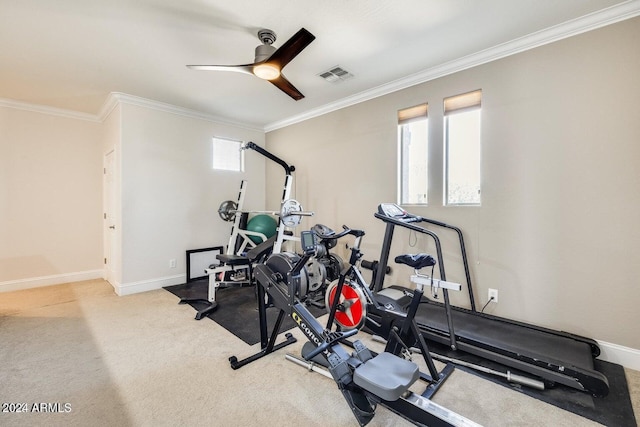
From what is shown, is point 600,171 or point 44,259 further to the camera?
point 44,259

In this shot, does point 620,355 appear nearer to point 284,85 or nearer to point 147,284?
point 284,85

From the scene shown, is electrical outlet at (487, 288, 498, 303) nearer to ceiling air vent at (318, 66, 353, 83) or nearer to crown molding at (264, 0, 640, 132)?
crown molding at (264, 0, 640, 132)

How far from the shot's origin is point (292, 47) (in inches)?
79.5

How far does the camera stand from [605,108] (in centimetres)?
223

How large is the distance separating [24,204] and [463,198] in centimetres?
613

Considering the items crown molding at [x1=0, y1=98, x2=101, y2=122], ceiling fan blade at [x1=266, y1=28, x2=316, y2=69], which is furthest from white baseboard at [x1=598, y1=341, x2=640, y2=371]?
crown molding at [x1=0, y1=98, x2=101, y2=122]

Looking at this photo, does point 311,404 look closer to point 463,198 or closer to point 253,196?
point 463,198

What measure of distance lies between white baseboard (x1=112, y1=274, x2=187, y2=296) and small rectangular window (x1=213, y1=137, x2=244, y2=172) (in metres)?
1.96

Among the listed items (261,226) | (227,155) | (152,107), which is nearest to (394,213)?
(261,226)

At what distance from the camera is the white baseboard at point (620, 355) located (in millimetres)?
2105

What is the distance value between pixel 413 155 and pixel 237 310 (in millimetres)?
2897

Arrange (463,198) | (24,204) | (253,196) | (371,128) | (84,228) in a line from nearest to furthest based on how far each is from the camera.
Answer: (463,198) → (371,128) → (24,204) → (84,228) → (253,196)

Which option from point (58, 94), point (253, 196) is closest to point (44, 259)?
point (58, 94)

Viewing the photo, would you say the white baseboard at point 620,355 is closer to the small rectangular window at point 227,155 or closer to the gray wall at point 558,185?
the gray wall at point 558,185
